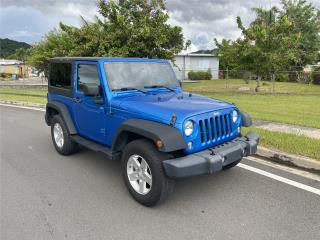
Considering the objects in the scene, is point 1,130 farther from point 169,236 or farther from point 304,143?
point 304,143

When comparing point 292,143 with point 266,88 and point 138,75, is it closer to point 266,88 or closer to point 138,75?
point 138,75

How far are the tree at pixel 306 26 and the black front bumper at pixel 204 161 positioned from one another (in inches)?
1305

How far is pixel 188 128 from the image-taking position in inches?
147

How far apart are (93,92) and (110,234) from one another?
80.7 inches

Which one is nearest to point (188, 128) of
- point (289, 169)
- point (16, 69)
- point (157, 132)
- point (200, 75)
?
point (157, 132)

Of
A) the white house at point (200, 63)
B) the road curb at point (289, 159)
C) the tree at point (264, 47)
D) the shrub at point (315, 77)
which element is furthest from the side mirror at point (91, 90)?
the white house at point (200, 63)

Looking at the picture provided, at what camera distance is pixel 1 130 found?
28.6ft

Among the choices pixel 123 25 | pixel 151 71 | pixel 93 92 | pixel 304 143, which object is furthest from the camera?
pixel 123 25

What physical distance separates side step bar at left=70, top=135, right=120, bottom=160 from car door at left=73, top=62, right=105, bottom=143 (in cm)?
8

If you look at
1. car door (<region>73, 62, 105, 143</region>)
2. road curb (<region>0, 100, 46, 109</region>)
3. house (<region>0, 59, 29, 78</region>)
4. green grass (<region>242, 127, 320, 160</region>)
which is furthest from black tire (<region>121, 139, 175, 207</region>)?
house (<region>0, 59, 29, 78</region>)

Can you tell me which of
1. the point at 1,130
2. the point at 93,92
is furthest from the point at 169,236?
the point at 1,130

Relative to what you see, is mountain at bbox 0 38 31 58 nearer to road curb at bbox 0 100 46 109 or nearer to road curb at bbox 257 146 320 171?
road curb at bbox 0 100 46 109

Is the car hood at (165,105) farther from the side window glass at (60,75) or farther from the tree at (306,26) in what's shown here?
the tree at (306,26)

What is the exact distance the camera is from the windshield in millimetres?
4742
